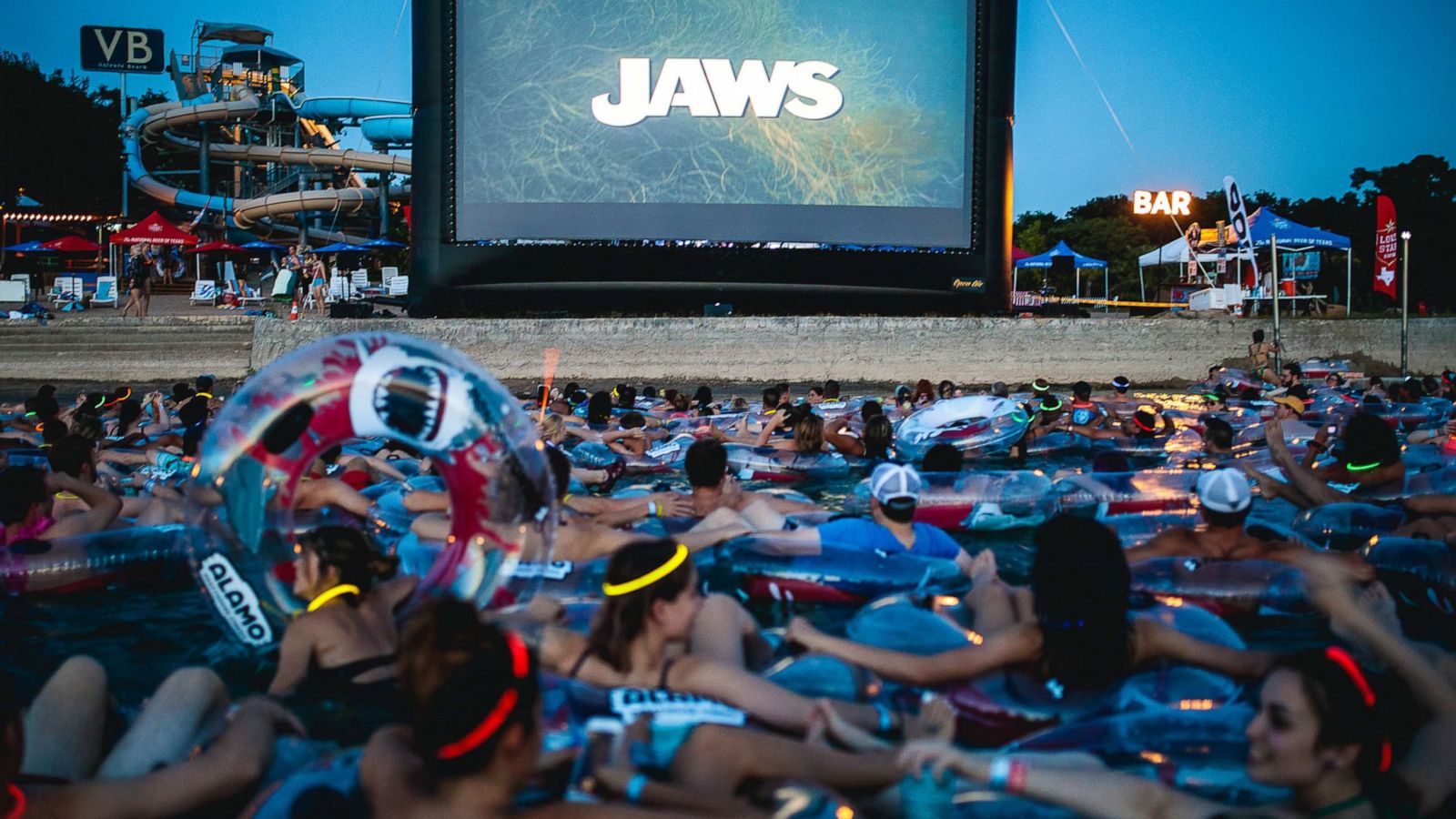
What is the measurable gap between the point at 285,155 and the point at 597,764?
127 ft

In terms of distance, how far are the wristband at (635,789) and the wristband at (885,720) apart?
0.86 metres

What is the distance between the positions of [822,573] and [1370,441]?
3.34 metres

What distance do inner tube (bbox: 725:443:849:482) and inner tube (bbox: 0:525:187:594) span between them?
14.5ft

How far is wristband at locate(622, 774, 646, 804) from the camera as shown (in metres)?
2.73

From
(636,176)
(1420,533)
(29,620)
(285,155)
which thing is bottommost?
(29,620)

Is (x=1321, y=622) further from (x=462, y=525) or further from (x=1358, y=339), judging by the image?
(x=1358, y=339)

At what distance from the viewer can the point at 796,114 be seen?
1914cm

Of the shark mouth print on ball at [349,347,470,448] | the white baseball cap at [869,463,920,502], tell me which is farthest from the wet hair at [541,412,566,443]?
the shark mouth print on ball at [349,347,470,448]

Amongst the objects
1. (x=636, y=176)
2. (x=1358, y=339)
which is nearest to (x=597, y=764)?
(x=636, y=176)

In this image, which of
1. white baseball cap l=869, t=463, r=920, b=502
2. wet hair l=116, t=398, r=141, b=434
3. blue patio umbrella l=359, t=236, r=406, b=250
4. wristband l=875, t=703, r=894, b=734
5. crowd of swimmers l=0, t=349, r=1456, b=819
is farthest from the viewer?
blue patio umbrella l=359, t=236, r=406, b=250

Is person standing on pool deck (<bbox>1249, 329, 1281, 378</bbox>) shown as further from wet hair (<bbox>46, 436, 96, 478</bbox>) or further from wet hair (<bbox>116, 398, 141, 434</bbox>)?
wet hair (<bbox>46, 436, 96, 478</bbox>)

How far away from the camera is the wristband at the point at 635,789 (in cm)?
273

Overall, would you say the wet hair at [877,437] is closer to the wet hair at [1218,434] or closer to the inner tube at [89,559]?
the wet hair at [1218,434]

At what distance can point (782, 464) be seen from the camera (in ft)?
30.5
